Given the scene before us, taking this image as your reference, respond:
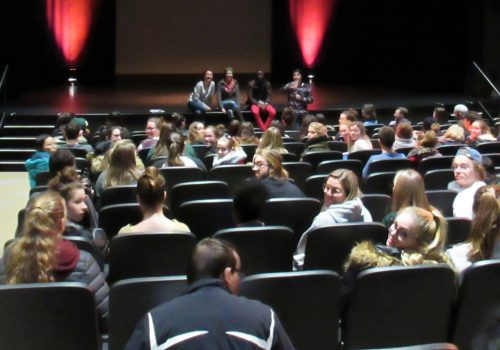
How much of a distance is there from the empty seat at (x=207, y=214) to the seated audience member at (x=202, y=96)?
8.51 metres

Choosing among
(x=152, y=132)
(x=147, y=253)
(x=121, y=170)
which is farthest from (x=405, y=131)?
(x=147, y=253)

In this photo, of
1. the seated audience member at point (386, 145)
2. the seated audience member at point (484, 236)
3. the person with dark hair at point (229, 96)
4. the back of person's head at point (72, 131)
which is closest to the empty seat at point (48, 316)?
the seated audience member at point (484, 236)

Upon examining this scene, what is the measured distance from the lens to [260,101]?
13898 millimetres

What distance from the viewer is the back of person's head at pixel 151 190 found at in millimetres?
4527

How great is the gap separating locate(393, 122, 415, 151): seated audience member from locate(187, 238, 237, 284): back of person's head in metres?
5.99

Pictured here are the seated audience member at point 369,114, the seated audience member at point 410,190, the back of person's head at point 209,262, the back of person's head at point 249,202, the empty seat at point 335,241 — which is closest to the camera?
the back of person's head at point 209,262

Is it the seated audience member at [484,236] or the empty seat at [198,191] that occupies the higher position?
the seated audience member at [484,236]

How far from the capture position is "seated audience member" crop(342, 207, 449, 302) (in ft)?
11.5

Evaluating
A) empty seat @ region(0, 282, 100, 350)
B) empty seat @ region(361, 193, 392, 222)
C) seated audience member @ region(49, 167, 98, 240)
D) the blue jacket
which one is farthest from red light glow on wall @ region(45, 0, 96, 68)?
empty seat @ region(0, 282, 100, 350)

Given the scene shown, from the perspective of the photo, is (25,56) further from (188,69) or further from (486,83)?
(486,83)

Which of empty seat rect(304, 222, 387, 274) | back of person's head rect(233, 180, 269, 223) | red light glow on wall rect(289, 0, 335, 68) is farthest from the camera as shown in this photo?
red light glow on wall rect(289, 0, 335, 68)

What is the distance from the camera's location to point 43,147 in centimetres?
774

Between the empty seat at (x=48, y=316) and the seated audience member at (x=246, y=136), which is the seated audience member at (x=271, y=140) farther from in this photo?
the empty seat at (x=48, y=316)

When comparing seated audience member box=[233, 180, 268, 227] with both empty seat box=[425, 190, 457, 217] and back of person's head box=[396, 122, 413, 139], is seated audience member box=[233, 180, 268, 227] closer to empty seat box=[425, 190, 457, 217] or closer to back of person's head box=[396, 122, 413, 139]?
empty seat box=[425, 190, 457, 217]
